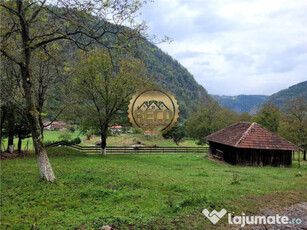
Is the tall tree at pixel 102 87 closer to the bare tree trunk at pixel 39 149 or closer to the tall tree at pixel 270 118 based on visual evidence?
the bare tree trunk at pixel 39 149

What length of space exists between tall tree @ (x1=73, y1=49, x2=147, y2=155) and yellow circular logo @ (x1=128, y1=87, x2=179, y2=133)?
3.05 feet

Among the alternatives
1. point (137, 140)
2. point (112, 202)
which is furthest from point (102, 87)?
point (137, 140)

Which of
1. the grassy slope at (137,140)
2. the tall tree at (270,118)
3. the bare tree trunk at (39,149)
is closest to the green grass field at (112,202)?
the bare tree trunk at (39,149)

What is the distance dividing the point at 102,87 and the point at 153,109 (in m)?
5.12

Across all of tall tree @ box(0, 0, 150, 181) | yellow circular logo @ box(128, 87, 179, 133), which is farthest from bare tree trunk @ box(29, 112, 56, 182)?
yellow circular logo @ box(128, 87, 179, 133)

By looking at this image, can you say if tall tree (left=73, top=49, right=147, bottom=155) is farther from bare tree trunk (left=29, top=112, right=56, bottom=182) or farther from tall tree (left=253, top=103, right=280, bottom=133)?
tall tree (left=253, top=103, right=280, bottom=133)

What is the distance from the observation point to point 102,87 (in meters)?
18.7

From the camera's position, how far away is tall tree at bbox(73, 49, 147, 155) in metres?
18.0

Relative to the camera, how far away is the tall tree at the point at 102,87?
59.2 feet

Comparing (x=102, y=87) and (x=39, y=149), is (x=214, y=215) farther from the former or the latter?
(x=102, y=87)

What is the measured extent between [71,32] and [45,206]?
615 cm

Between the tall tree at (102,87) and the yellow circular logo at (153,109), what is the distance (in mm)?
930

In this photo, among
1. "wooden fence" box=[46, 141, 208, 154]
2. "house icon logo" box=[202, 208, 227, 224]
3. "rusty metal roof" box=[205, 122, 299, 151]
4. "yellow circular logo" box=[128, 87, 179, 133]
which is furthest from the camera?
"wooden fence" box=[46, 141, 208, 154]

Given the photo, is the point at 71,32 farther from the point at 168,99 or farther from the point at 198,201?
the point at 168,99
